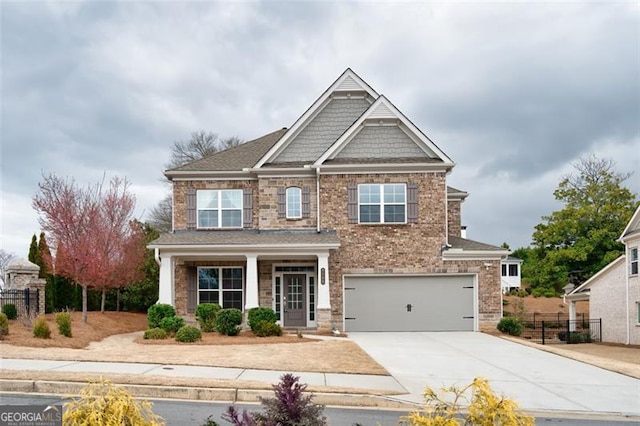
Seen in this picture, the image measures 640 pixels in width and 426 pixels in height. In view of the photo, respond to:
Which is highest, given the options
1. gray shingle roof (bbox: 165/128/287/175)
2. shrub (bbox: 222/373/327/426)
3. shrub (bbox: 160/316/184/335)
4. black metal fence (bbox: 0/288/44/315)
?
gray shingle roof (bbox: 165/128/287/175)

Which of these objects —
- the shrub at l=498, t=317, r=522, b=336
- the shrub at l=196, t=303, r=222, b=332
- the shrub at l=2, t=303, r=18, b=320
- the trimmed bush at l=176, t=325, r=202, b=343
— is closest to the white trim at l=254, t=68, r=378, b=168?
the shrub at l=196, t=303, r=222, b=332

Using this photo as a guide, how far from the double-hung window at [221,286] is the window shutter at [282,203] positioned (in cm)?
282

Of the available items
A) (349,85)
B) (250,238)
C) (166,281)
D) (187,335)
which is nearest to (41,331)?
(187,335)

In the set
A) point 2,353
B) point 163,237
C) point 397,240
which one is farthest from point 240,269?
point 2,353

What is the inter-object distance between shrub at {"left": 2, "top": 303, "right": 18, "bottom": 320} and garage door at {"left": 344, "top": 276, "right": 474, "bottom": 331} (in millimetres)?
12160

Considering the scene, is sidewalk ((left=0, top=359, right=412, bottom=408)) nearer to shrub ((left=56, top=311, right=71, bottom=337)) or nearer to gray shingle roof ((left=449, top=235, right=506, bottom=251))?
shrub ((left=56, top=311, right=71, bottom=337))

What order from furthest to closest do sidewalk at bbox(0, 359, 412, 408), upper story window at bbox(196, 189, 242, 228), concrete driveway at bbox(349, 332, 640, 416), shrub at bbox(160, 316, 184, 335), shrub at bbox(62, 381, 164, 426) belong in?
upper story window at bbox(196, 189, 242, 228)
shrub at bbox(160, 316, 184, 335)
concrete driveway at bbox(349, 332, 640, 416)
sidewalk at bbox(0, 359, 412, 408)
shrub at bbox(62, 381, 164, 426)

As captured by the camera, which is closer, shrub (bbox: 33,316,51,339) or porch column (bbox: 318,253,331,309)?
shrub (bbox: 33,316,51,339)

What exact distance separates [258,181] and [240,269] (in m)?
3.72

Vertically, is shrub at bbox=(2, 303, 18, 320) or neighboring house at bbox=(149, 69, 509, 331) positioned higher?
neighboring house at bbox=(149, 69, 509, 331)

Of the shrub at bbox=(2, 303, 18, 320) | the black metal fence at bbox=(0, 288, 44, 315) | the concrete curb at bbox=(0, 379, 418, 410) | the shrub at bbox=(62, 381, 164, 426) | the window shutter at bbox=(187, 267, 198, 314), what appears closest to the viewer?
the shrub at bbox=(62, 381, 164, 426)

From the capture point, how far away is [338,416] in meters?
9.27

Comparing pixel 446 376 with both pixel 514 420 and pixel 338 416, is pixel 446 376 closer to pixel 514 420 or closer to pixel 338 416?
pixel 338 416

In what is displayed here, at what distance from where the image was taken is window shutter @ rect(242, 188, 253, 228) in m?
24.7
